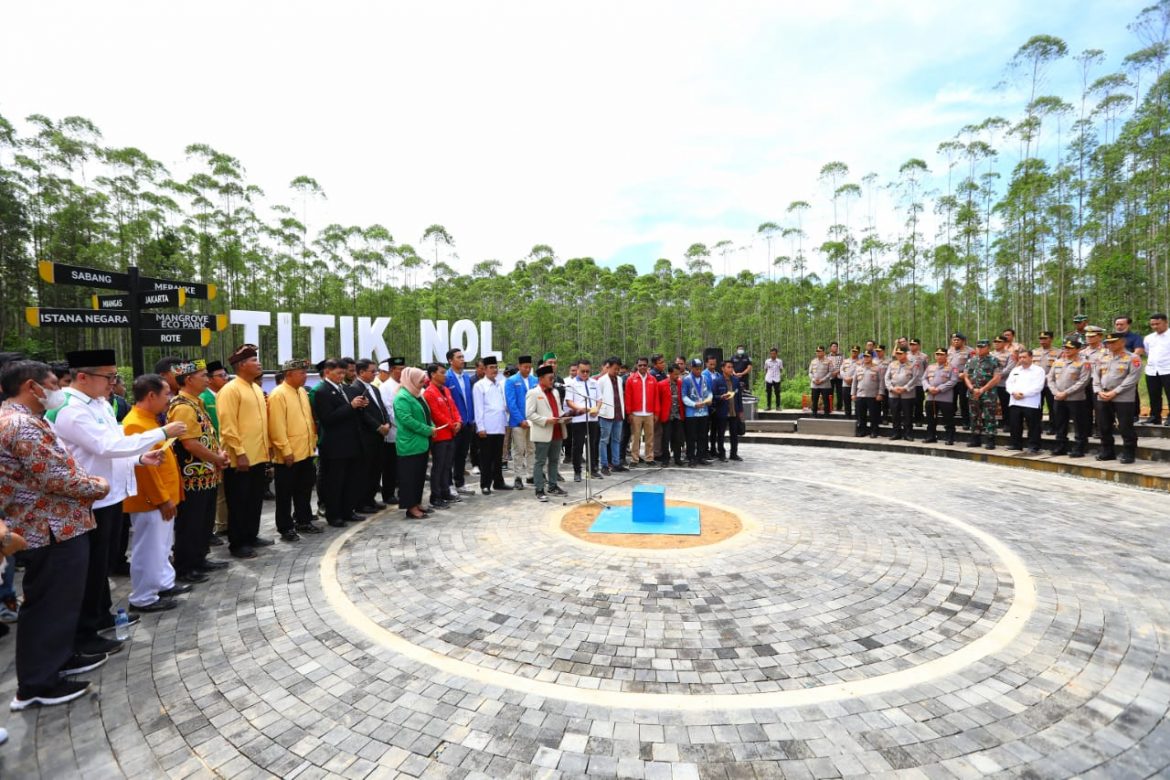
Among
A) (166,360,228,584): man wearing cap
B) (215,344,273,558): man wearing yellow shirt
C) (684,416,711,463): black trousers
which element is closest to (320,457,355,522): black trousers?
(215,344,273,558): man wearing yellow shirt

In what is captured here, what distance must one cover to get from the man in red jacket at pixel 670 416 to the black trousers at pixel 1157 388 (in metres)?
7.29

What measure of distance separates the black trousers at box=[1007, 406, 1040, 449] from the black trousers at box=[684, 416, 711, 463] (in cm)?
538

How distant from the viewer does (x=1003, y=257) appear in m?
20.3

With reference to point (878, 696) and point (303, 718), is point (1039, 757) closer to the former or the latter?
point (878, 696)

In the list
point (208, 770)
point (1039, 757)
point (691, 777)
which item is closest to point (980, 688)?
point (1039, 757)

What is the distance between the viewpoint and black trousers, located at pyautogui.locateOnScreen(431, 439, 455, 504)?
6.85 meters

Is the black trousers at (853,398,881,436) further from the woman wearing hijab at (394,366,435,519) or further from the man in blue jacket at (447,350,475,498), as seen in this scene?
the woman wearing hijab at (394,366,435,519)

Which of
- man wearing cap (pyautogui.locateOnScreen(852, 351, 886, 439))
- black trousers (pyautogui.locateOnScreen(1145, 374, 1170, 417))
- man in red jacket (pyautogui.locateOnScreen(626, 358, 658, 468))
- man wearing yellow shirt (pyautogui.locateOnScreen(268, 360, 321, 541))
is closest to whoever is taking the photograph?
man wearing yellow shirt (pyautogui.locateOnScreen(268, 360, 321, 541))

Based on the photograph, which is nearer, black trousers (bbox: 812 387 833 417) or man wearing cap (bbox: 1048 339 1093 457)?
man wearing cap (bbox: 1048 339 1093 457)

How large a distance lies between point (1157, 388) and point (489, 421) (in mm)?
10676

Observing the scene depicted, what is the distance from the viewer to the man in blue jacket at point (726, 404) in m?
9.96

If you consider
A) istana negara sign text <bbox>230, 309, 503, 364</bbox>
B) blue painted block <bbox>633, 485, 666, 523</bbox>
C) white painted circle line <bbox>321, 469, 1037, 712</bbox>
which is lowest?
white painted circle line <bbox>321, 469, 1037, 712</bbox>

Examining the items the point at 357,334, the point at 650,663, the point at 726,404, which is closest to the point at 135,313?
the point at 650,663

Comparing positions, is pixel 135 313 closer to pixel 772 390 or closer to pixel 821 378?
pixel 821 378
